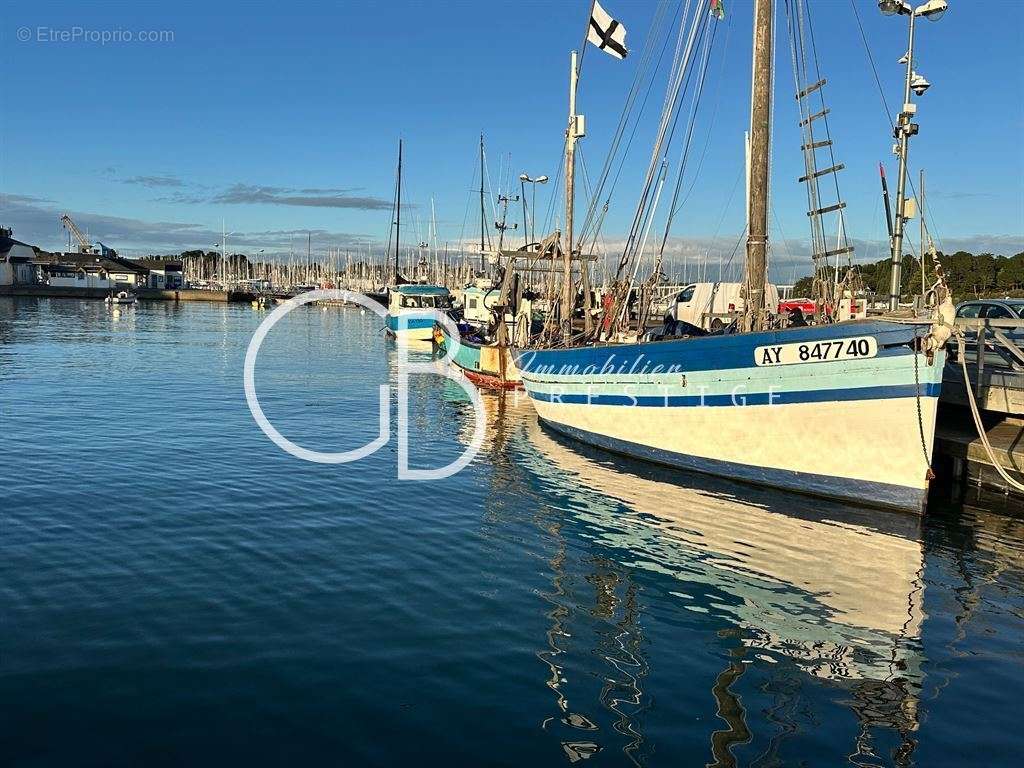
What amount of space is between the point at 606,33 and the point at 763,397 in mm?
14926

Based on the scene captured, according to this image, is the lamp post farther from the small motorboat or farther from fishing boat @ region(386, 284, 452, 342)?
the small motorboat

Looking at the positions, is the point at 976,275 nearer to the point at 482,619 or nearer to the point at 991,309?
the point at 991,309

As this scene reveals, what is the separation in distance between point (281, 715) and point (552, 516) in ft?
27.3

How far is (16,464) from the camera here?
663 inches

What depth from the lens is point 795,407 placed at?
15523 millimetres

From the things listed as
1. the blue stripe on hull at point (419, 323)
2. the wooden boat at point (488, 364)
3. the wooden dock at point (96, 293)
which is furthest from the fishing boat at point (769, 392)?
the wooden dock at point (96, 293)

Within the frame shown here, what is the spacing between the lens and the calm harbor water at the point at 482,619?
22.5 feet

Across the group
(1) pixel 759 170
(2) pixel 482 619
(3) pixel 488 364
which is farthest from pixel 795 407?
(3) pixel 488 364

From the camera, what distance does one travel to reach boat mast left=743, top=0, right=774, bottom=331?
57.4 feet

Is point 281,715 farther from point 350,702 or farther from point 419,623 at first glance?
point 419,623

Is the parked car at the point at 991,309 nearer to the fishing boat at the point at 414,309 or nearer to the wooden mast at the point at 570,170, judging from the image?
the wooden mast at the point at 570,170

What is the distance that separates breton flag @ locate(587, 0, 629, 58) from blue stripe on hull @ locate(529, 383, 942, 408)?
38.6 feet

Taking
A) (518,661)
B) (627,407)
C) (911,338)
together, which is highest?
(911,338)

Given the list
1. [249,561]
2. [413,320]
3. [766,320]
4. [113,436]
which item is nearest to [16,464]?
[113,436]
